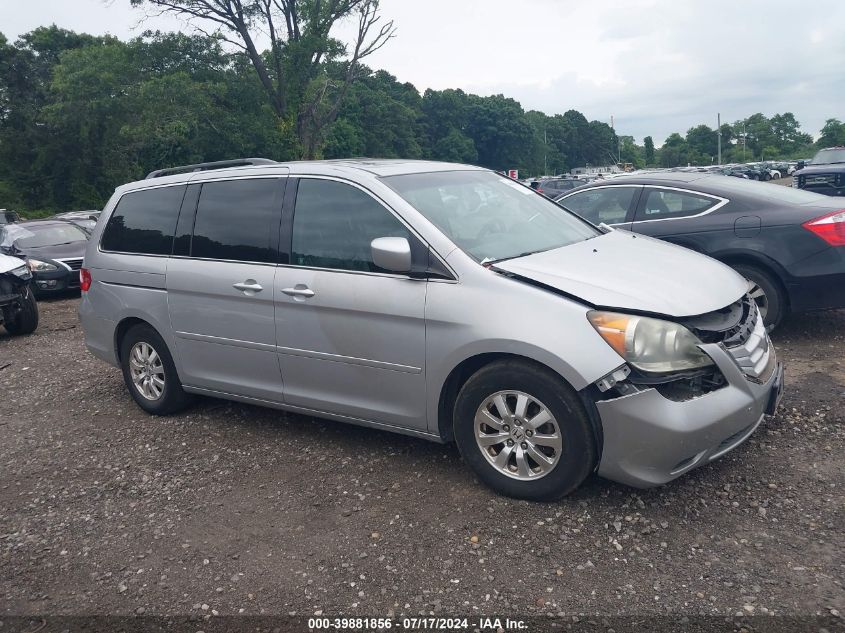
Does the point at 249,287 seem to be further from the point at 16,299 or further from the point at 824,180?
the point at 824,180

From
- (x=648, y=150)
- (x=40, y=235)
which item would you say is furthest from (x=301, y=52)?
(x=648, y=150)

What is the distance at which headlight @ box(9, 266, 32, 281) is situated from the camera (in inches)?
357

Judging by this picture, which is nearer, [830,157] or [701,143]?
[830,157]

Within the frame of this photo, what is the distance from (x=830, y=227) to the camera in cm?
599

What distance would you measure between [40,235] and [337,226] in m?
11.7

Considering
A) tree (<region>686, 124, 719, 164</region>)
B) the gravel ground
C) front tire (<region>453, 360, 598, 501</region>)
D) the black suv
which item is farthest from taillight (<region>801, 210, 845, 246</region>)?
tree (<region>686, 124, 719, 164</region>)

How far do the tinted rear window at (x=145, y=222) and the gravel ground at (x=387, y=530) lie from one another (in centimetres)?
142

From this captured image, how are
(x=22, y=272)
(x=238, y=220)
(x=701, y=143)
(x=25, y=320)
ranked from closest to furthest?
1. (x=238, y=220)
2. (x=22, y=272)
3. (x=25, y=320)
4. (x=701, y=143)

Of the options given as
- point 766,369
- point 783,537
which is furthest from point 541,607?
point 766,369

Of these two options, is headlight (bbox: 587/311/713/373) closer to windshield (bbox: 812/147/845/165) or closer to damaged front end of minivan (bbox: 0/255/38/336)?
damaged front end of minivan (bbox: 0/255/38/336)

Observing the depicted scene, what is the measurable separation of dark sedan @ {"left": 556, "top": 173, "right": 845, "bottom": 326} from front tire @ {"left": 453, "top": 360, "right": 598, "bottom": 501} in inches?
141

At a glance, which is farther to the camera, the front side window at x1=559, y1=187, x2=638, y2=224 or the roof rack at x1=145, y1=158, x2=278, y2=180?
the front side window at x1=559, y1=187, x2=638, y2=224

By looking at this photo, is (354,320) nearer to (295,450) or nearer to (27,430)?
(295,450)

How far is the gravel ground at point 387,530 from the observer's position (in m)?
3.05
